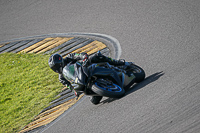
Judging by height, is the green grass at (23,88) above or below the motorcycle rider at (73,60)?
below

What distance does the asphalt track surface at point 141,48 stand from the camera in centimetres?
504

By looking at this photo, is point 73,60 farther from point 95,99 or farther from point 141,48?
point 141,48

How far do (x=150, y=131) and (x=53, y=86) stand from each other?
5355 millimetres

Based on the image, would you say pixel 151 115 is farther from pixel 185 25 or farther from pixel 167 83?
pixel 185 25

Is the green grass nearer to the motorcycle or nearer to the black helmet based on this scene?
the black helmet

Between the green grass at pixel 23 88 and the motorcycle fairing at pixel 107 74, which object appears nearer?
the motorcycle fairing at pixel 107 74

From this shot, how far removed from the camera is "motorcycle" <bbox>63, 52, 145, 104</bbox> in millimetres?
5949

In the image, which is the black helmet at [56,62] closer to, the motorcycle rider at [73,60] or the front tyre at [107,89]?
the motorcycle rider at [73,60]

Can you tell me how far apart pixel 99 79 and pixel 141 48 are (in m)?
2.84

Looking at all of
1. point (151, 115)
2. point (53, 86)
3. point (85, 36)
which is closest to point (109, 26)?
point (85, 36)

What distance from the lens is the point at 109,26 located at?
35.8 feet

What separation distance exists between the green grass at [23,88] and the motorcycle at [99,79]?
9.63 feet

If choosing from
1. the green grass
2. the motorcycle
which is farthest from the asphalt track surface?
the green grass

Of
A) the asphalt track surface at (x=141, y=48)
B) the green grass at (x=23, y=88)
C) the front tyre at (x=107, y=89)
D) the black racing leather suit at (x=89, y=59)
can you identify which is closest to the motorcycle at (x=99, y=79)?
the front tyre at (x=107, y=89)
